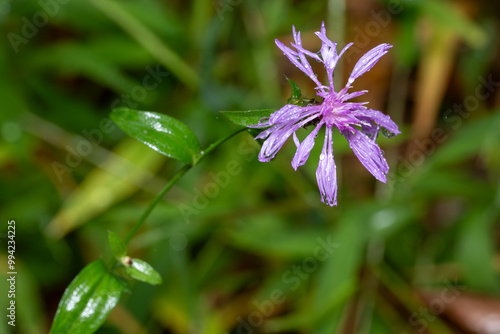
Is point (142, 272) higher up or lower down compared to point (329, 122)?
lower down

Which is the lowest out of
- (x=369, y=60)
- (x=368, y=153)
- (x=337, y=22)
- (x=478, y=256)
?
(x=368, y=153)

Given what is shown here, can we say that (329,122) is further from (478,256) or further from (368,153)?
(478,256)

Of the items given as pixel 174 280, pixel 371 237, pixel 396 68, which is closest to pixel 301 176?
pixel 371 237

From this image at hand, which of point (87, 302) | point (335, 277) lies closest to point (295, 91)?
point (87, 302)

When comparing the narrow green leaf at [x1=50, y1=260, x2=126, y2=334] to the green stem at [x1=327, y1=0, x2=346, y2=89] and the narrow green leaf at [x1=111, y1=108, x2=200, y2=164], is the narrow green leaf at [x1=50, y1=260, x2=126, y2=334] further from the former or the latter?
the green stem at [x1=327, y1=0, x2=346, y2=89]

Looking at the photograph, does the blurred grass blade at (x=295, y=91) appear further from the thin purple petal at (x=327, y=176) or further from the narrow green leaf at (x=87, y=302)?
the narrow green leaf at (x=87, y=302)

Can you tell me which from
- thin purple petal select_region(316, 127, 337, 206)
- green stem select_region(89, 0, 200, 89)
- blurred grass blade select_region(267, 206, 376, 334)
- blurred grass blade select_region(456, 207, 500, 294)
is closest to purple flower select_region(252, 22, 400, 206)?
thin purple petal select_region(316, 127, 337, 206)
